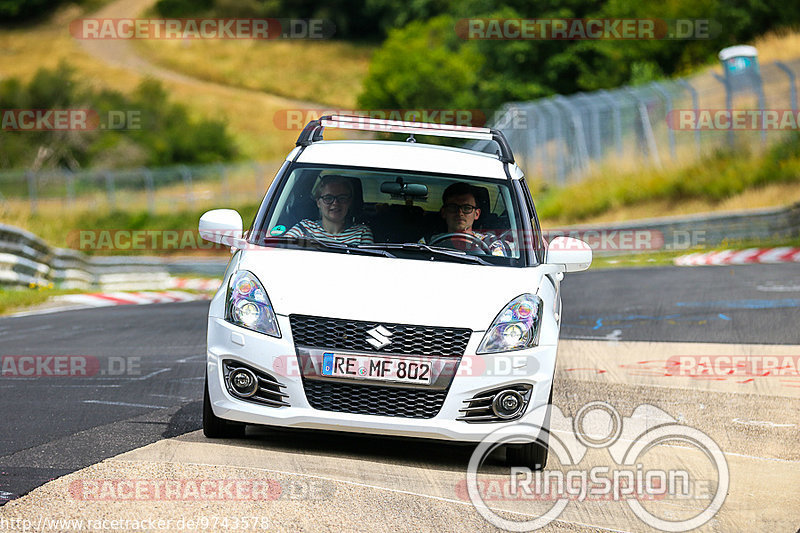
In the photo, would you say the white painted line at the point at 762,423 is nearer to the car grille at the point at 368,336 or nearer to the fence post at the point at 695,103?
the car grille at the point at 368,336

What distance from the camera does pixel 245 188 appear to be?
49.2 metres

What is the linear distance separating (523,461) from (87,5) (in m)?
120

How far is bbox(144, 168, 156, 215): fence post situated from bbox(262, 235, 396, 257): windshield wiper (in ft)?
129

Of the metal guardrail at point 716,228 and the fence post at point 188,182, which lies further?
the fence post at point 188,182

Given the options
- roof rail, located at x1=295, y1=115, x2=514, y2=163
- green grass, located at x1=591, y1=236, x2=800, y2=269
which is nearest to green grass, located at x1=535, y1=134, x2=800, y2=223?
green grass, located at x1=591, y1=236, x2=800, y2=269

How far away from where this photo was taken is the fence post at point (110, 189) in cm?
4634

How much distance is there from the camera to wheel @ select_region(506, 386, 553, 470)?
22.0 ft

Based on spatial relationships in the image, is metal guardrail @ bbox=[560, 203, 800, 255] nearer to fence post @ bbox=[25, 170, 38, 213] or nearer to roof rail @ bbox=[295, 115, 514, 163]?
roof rail @ bbox=[295, 115, 514, 163]

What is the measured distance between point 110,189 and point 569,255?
1610 inches

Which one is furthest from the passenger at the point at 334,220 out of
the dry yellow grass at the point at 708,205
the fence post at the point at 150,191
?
the fence post at the point at 150,191

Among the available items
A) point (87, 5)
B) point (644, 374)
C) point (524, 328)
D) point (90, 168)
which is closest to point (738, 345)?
point (644, 374)

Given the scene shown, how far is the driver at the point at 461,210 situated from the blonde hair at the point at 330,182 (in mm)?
607

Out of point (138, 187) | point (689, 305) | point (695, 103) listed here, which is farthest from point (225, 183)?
point (689, 305)

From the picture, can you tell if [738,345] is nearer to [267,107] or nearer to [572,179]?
[572,179]
